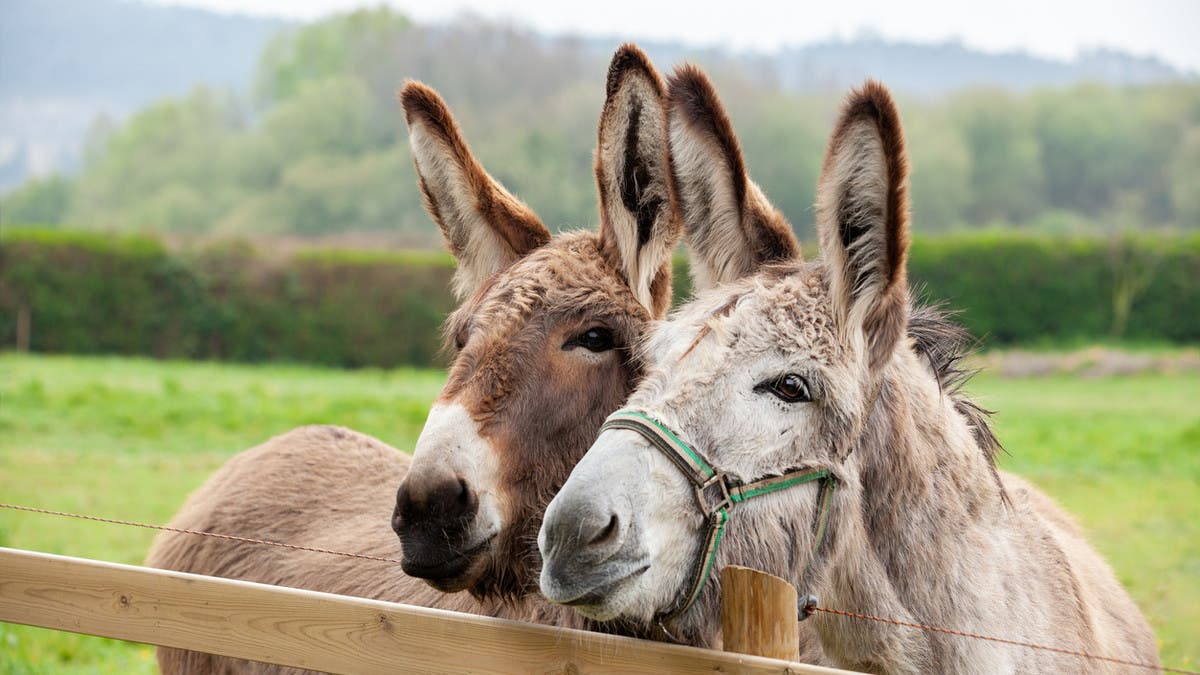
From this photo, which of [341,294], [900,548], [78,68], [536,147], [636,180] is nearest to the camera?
[900,548]

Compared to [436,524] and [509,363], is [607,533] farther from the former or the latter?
[509,363]

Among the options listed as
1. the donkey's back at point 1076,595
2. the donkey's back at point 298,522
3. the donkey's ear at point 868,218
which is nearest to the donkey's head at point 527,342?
the donkey's ear at point 868,218

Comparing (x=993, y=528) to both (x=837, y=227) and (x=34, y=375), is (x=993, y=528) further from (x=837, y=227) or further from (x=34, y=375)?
(x=34, y=375)

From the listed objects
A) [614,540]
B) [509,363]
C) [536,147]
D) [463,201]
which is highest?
[463,201]

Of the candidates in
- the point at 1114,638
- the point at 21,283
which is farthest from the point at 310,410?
the point at 1114,638

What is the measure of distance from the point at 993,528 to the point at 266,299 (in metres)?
25.2

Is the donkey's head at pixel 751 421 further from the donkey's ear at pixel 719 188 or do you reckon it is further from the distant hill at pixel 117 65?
the distant hill at pixel 117 65

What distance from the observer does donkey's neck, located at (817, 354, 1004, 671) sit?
7.88 feet

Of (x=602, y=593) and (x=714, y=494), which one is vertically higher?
(x=714, y=494)

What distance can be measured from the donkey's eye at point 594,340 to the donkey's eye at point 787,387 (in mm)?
711

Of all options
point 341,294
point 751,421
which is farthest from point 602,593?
point 341,294

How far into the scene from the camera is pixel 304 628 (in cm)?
266

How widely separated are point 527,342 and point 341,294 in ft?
78.4

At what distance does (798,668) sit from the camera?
2105mm
